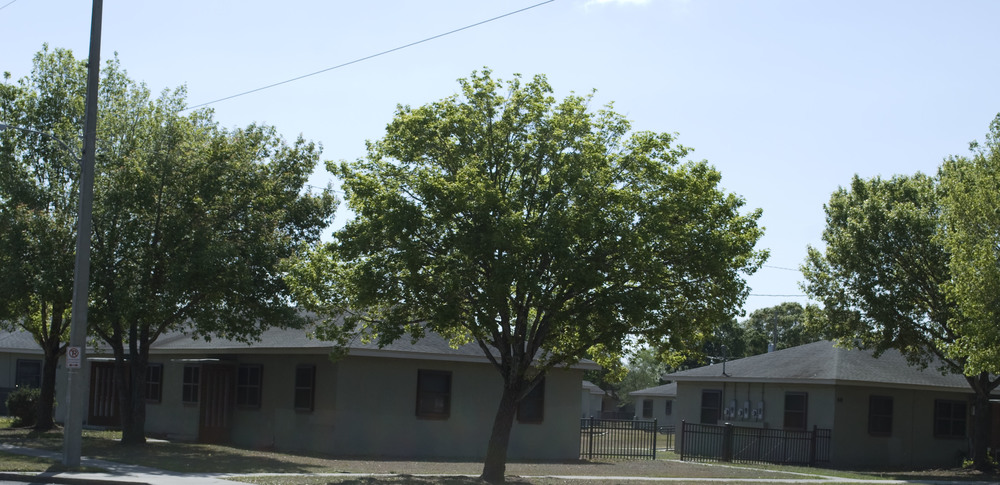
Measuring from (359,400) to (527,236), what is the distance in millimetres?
10086

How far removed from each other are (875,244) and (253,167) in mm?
17695

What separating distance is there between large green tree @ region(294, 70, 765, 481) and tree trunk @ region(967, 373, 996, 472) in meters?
14.3

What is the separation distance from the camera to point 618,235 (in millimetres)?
18156

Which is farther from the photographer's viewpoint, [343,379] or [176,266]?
[343,379]

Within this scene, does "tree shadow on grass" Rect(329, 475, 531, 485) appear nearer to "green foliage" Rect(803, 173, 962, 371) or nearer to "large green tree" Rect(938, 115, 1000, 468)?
"large green tree" Rect(938, 115, 1000, 468)

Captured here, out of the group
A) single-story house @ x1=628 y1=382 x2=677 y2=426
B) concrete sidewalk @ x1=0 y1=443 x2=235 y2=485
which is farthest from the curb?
single-story house @ x1=628 y1=382 x2=677 y2=426

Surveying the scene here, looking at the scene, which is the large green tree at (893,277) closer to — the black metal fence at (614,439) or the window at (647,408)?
the black metal fence at (614,439)

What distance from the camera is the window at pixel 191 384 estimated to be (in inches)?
1228

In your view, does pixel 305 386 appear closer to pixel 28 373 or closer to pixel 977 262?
pixel 977 262

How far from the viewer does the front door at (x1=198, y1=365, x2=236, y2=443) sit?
29.4m

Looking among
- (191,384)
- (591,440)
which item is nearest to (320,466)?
(591,440)

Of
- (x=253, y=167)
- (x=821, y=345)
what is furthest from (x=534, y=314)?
(x=821, y=345)

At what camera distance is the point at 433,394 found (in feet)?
89.6

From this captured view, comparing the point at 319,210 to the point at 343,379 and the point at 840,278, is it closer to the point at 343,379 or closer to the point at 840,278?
the point at 343,379
